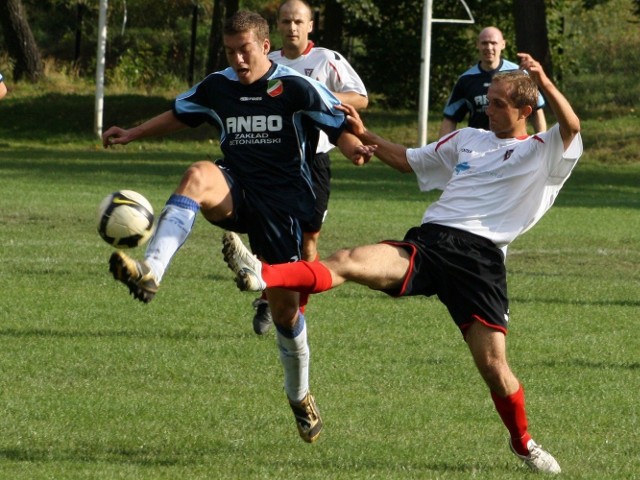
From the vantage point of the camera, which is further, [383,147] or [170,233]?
[383,147]

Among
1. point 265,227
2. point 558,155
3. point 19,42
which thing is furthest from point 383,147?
point 19,42

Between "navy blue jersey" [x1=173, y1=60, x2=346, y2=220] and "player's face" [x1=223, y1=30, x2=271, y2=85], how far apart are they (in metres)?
0.05

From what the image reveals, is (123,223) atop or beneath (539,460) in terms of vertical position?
atop

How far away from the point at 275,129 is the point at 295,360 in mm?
1137

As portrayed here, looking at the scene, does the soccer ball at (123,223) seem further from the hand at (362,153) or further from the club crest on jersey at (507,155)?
the club crest on jersey at (507,155)

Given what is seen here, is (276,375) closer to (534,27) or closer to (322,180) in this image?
(322,180)

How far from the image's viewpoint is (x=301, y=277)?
204 inches

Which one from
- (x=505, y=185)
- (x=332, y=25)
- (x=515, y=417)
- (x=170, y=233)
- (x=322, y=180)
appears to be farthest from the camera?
(x=332, y=25)

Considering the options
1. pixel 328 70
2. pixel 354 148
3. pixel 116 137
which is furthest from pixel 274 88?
pixel 328 70

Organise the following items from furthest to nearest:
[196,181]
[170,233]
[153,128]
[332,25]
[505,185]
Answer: [332,25] → [153,128] → [196,181] → [505,185] → [170,233]

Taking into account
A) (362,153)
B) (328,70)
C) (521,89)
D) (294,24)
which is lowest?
(362,153)

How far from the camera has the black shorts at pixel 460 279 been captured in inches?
218

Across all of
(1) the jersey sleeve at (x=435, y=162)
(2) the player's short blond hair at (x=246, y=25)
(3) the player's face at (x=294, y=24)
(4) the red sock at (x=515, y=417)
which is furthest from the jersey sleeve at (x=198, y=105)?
(3) the player's face at (x=294, y=24)

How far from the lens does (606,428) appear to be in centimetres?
640
